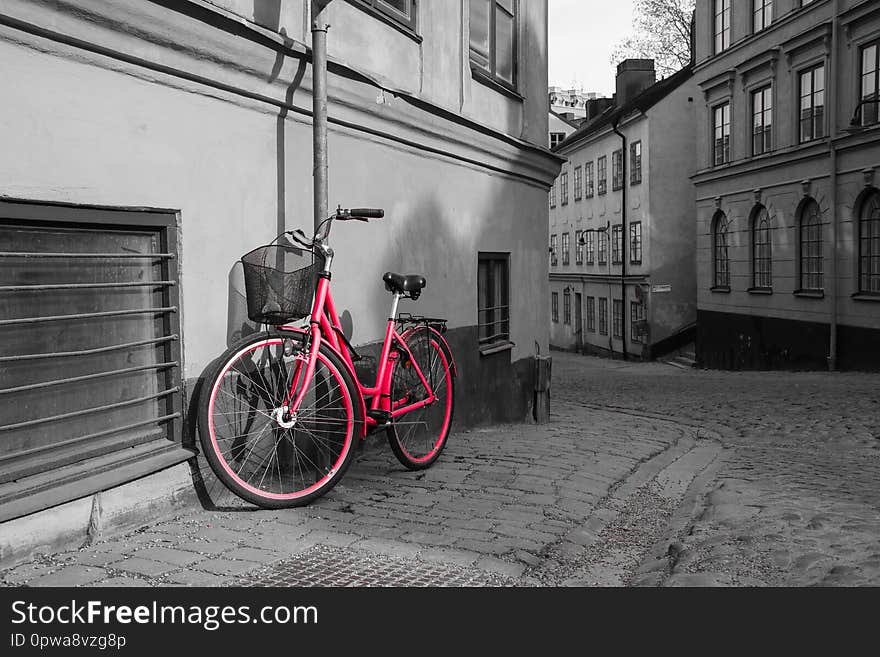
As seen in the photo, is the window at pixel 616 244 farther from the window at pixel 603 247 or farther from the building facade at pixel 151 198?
the building facade at pixel 151 198

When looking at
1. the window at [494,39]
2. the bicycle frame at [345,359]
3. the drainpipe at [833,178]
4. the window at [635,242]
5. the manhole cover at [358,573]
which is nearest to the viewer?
the manhole cover at [358,573]

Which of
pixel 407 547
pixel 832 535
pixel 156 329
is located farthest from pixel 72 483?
pixel 832 535

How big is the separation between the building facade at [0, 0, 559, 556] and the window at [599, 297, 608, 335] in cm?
3364

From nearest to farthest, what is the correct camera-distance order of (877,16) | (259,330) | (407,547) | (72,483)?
(72,483) < (407,547) < (259,330) < (877,16)

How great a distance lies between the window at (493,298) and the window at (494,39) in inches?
75.9

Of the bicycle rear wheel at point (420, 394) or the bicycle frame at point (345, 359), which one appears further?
the bicycle rear wheel at point (420, 394)

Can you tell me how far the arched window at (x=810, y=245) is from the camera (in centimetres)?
2317

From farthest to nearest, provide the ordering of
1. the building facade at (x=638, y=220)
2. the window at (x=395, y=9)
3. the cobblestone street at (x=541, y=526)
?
the building facade at (x=638, y=220)
the window at (x=395, y=9)
the cobblestone street at (x=541, y=526)

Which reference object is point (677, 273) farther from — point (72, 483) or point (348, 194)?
point (72, 483)

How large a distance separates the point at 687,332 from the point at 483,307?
83.5ft

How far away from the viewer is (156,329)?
16.1ft

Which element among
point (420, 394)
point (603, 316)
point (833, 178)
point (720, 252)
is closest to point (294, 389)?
point (420, 394)

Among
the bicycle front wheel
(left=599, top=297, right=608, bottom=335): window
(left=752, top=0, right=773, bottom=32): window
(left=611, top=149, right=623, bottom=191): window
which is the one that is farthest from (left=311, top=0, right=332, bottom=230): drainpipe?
(left=599, top=297, right=608, bottom=335): window

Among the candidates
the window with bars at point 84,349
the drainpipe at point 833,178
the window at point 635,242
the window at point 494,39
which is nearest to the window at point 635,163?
the window at point 635,242
